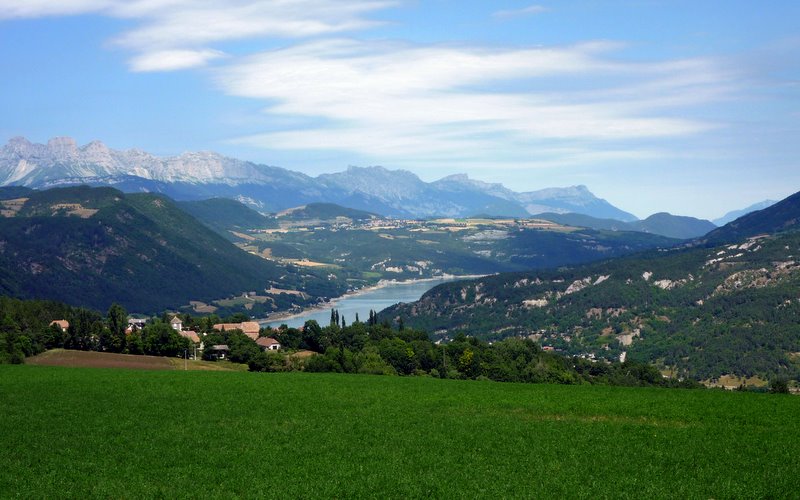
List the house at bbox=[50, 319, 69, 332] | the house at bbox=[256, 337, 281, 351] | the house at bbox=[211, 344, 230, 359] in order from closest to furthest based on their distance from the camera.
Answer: the house at bbox=[211, 344, 230, 359]
the house at bbox=[50, 319, 69, 332]
the house at bbox=[256, 337, 281, 351]

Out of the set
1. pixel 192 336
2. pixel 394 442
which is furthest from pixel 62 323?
pixel 394 442

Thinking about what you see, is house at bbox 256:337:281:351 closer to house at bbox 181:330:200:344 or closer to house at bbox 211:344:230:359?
→ house at bbox 211:344:230:359

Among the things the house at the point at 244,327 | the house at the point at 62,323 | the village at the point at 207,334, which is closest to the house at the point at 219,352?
the village at the point at 207,334

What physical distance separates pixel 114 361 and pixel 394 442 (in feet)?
245

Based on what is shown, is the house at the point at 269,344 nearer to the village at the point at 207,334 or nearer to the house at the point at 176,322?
the village at the point at 207,334

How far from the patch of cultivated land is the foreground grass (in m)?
35.6

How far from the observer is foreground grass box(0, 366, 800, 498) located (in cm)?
4050

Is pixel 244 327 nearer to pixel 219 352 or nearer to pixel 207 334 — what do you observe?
pixel 207 334

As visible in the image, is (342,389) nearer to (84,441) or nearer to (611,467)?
(84,441)

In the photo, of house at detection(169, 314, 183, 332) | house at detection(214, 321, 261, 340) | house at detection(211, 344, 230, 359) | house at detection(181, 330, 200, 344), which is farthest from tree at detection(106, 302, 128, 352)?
house at detection(214, 321, 261, 340)

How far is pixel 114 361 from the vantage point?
115 metres

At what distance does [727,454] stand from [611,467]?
6.86 meters

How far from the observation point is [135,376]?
85875 mm

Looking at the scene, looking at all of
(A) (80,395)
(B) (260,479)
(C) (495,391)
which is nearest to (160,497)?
(B) (260,479)
